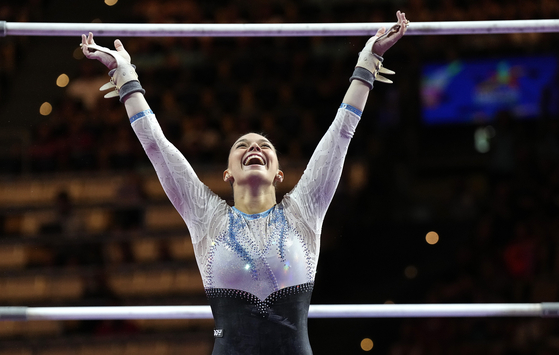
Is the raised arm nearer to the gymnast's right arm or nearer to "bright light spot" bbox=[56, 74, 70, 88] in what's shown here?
the gymnast's right arm

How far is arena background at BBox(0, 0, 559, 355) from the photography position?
5.36m

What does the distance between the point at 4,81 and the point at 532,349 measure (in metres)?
6.71

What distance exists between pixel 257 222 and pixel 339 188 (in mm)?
3647

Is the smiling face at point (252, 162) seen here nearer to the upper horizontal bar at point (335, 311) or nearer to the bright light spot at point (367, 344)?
the upper horizontal bar at point (335, 311)

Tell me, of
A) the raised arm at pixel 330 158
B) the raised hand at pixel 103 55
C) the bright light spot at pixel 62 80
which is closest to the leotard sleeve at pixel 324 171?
the raised arm at pixel 330 158

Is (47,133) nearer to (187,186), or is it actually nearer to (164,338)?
(164,338)

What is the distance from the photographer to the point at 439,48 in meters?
6.57

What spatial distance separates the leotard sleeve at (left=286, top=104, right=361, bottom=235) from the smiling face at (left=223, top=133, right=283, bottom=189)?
133 millimetres

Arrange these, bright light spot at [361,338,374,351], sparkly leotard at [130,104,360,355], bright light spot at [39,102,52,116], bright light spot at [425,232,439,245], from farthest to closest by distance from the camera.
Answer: bright light spot at [39,102,52,116], bright light spot at [425,232,439,245], bright light spot at [361,338,374,351], sparkly leotard at [130,104,360,355]

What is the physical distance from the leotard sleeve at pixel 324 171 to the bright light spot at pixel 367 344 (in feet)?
11.4

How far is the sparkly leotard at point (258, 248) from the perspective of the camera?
6.50 ft

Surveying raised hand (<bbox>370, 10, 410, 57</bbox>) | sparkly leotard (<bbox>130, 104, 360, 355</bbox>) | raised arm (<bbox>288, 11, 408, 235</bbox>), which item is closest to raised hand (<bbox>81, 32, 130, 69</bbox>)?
sparkly leotard (<bbox>130, 104, 360, 355</bbox>)

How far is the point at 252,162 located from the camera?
7.09 feet

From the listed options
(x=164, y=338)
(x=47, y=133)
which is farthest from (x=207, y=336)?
(x=47, y=133)
